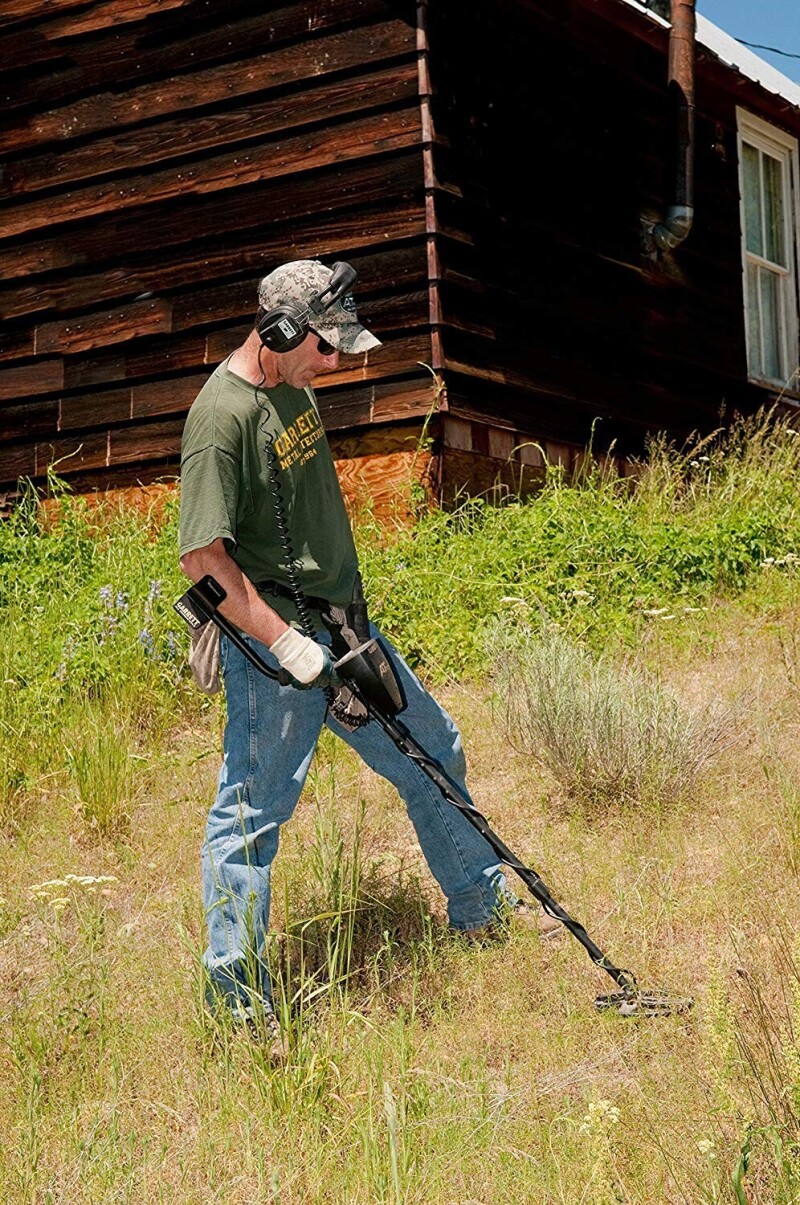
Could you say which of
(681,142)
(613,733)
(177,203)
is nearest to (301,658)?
(613,733)

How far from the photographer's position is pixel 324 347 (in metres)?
3.71

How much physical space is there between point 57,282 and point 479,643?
4.92m

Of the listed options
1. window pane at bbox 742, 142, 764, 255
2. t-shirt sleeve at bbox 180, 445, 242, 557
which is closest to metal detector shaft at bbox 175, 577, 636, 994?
t-shirt sleeve at bbox 180, 445, 242, 557

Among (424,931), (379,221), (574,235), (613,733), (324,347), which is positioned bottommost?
(424,931)

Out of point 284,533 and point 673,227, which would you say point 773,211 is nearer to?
point 673,227

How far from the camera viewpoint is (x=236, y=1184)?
306cm

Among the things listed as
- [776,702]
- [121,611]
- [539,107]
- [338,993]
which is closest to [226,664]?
[338,993]

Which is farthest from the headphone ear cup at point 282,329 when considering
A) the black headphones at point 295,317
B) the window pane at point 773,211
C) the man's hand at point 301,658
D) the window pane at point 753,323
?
the window pane at point 773,211

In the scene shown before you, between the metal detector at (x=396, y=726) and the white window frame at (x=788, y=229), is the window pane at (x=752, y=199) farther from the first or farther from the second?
the metal detector at (x=396, y=726)

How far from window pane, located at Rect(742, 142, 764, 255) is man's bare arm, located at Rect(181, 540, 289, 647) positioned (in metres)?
9.80

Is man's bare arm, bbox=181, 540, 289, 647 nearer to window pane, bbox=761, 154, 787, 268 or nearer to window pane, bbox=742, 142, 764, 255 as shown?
window pane, bbox=742, 142, 764, 255

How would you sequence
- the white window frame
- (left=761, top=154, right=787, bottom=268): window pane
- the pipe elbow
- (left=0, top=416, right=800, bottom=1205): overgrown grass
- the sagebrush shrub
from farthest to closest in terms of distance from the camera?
1. (left=761, top=154, right=787, bottom=268): window pane
2. the white window frame
3. the pipe elbow
4. the sagebrush shrub
5. (left=0, top=416, right=800, bottom=1205): overgrown grass

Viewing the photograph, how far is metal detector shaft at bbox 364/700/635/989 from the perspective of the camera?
12.3 ft

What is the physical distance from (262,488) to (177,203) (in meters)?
6.20
